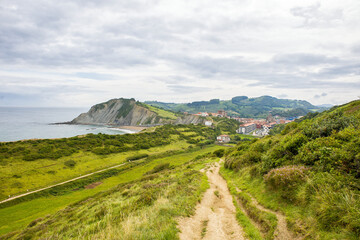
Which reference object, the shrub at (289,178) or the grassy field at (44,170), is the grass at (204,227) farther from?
the grassy field at (44,170)

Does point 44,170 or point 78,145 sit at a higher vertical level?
point 78,145

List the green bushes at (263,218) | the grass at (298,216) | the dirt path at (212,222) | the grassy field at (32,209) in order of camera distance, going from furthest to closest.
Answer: the grassy field at (32,209) < the dirt path at (212,222) < the green bushes at (263,218) < the grass at (298,216)

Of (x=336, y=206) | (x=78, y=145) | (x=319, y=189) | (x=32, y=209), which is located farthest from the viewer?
(x=78, y=145)

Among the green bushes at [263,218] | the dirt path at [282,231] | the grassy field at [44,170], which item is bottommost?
the grassy field at [44,170]

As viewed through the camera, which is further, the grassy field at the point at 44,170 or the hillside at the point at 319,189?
the grassy field at the point at 44,170

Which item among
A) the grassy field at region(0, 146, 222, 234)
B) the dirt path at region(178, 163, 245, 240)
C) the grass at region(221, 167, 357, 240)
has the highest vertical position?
the grass at region(221, 167, 357, 240)

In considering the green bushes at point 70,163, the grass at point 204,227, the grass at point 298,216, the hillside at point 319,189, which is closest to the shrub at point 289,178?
the hillside at point 319,189

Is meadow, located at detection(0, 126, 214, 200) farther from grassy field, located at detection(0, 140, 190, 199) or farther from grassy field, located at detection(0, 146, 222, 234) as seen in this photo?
grassy field, located at detection(0, 146, 222, 234)

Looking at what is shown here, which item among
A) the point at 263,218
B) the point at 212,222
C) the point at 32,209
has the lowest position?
the point at 32,209

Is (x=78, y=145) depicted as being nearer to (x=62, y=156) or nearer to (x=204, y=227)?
(x=62, y=156)

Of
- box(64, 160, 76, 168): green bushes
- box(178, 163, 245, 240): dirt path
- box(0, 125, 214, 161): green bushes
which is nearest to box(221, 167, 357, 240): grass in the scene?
box(178, 163, 245, 240): dirt path

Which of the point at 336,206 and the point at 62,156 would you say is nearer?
the point at 336,206

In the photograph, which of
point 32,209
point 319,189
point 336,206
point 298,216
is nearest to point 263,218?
point 298,216

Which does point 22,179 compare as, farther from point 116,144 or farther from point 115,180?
point 116,144
